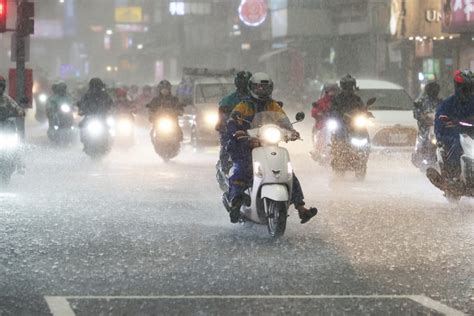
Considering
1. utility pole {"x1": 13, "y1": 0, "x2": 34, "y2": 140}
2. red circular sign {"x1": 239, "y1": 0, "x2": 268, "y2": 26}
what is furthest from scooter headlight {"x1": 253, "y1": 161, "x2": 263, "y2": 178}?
red circular sign {"x1": 239, "y1": 0, "x2": 268, "y2": 26}

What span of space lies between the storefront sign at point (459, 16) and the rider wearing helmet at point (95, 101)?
44.9 ft

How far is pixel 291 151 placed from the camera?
87.1 feet

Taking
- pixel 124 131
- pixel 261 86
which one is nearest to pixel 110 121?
pixel 124 131

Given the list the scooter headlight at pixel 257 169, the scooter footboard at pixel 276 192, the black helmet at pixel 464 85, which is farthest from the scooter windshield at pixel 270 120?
the black helmet at pixel 464 85

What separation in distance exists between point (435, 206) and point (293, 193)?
3653 millimetres

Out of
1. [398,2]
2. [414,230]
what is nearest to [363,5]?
[398,2]

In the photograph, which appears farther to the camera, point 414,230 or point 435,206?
point 435,206

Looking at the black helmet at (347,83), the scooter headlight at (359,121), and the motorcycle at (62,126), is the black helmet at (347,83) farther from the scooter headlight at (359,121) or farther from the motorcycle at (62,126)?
the motorcycle at (62,126)

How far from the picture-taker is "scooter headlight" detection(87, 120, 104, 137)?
23.1 metres

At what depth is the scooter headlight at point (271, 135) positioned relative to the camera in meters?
11.1

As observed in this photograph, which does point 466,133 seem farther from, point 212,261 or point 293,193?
point 212,261

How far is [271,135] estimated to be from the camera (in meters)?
11.1

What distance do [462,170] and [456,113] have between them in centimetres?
77

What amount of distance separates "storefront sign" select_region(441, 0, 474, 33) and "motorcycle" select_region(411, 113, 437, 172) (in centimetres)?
1506
